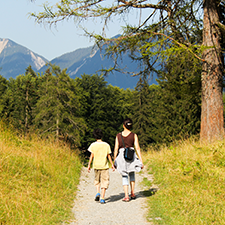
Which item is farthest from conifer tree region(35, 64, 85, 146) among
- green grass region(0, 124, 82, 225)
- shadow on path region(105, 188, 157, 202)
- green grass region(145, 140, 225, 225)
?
green grass region(145, 140, 225, 225)

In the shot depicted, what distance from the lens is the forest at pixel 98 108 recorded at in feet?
65.4

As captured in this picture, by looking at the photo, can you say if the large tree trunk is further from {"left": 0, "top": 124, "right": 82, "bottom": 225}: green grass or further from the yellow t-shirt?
{"left": 0, "top": 124, "right": 82, "bottom": 225}: green grass

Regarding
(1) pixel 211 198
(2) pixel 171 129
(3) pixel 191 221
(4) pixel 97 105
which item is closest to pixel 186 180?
(1) pixel 211 198

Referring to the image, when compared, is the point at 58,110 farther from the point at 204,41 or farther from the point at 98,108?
the point at 204,41

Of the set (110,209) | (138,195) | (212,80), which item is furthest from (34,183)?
(212,80)

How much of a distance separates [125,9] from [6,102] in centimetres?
3171

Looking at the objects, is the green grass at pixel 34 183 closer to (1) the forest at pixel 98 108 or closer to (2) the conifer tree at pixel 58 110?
(1) the forest at pixel 98 108

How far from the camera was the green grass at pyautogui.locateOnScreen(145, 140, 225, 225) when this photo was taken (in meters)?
4.36

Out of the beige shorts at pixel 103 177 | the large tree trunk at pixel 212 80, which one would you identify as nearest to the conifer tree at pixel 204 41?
the large tree trunk at pixel 212 80

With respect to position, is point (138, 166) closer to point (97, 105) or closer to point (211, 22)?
point (211, 22)

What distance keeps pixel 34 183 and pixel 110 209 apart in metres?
1.79

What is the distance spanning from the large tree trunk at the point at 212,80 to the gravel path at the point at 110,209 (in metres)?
3.28

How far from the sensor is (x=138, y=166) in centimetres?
571

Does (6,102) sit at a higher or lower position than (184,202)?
A: higher
